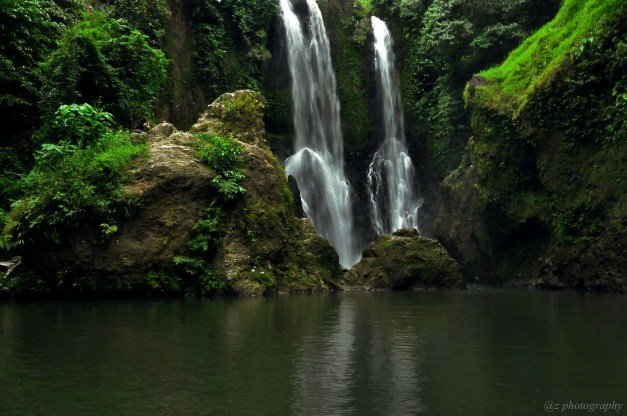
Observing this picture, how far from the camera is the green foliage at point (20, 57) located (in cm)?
1784

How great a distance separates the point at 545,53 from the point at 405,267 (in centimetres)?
791

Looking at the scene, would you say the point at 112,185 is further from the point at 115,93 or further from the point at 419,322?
the point at 419,322

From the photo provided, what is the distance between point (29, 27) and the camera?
18797 millimetres

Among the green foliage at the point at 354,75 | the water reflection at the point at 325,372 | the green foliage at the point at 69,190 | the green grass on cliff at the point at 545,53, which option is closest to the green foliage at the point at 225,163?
the green foliage at the point at 69,190

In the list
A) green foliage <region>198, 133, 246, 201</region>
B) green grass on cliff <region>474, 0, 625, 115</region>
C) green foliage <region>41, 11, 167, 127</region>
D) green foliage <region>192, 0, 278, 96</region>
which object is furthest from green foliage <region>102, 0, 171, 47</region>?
green grass on cliff <region>474, 0, 625, 115</region>

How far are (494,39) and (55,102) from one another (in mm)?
16314

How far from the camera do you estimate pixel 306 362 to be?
20.0 ft

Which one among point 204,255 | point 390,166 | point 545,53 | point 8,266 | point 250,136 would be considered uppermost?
point 545,53

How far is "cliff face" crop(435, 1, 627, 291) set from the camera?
56.1 ft

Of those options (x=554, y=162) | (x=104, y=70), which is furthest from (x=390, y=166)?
(x=104, y=70)

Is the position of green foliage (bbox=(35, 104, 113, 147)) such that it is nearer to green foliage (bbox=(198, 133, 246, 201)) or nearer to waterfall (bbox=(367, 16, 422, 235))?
green foliage (bbox=(198, 133, 246, 201))

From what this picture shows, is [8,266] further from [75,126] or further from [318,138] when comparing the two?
[318,138]

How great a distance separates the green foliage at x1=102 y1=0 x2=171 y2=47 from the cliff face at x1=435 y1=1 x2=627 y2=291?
11541 millimetres

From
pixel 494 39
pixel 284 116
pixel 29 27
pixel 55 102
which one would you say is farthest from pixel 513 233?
pixel 29 27
